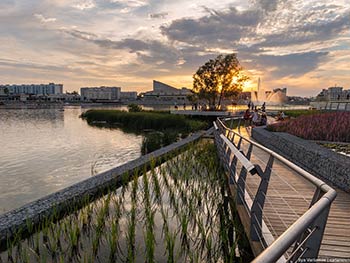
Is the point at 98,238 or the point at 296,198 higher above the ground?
the point at 296,198

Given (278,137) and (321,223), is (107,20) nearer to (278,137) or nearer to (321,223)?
(278,137)

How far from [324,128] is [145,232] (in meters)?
9.34

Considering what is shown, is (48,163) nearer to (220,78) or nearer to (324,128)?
(324,128)

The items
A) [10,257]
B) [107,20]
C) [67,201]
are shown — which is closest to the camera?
[10,257]

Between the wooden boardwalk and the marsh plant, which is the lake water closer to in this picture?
the marsh plant

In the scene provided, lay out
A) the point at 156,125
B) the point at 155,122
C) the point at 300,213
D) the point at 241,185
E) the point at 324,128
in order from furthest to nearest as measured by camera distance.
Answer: the point at 155,122 < the point at 156,125 < the point at 324,128 < the point at 241,185 < the point at 300,213

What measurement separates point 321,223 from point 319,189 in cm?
29

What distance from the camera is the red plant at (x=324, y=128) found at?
1108cm

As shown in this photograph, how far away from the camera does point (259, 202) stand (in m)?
4.04

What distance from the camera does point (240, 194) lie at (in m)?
5.89

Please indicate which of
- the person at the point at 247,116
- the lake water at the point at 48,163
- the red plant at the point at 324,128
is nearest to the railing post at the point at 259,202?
the lake water at the point at 48,163

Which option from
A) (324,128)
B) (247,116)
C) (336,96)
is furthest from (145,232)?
(336,96)

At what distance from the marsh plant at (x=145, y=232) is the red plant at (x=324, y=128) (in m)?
5.27

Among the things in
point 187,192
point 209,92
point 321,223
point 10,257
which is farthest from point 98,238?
point 209,92
